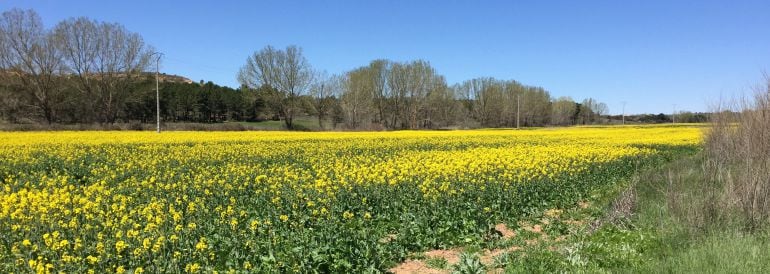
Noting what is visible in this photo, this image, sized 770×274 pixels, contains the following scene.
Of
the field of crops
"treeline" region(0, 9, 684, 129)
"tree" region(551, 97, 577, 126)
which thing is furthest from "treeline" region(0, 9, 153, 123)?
"tree" region(551, 97, 577, 126)

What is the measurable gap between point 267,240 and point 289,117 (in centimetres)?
6190

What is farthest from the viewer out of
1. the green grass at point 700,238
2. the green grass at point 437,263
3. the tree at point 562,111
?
the tree at point 562,111

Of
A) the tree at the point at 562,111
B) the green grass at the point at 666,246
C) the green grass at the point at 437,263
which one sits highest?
the tree at the point at 562,111

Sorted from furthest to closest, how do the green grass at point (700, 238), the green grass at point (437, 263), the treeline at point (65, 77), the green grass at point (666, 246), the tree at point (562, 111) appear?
the tree at point (562, 111)
the treeline at point (65, 77)
the green grass at point (437, 263)
the green grass at point (666, 246)
the green grass at point (700, 238)

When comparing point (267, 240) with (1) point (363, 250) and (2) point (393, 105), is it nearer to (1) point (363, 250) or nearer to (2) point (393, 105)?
(1) point (363, 250)

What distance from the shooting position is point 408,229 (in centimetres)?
738

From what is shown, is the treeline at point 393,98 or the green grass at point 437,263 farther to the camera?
the treeline at point 393,98

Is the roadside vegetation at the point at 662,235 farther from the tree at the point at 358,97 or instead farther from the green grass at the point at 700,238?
the tree at the point at 358,97

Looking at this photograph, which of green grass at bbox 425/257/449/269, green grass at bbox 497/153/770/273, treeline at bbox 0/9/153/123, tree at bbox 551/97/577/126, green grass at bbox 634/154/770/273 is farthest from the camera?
tree at bbox 551/97/577/126

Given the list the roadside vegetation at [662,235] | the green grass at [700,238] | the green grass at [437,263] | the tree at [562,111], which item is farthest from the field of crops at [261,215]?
the tree at [562,111]

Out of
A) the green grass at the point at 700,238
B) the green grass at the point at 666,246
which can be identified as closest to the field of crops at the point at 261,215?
the green grass at the point at 666,246

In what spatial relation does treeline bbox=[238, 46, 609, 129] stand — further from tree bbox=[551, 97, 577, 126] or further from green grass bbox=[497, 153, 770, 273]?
green grass bbox=[497, 153, 770, 273]

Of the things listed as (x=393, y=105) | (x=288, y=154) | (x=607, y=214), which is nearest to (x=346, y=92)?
(x=393, y=105)

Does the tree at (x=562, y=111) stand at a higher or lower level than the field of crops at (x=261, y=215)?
higher
